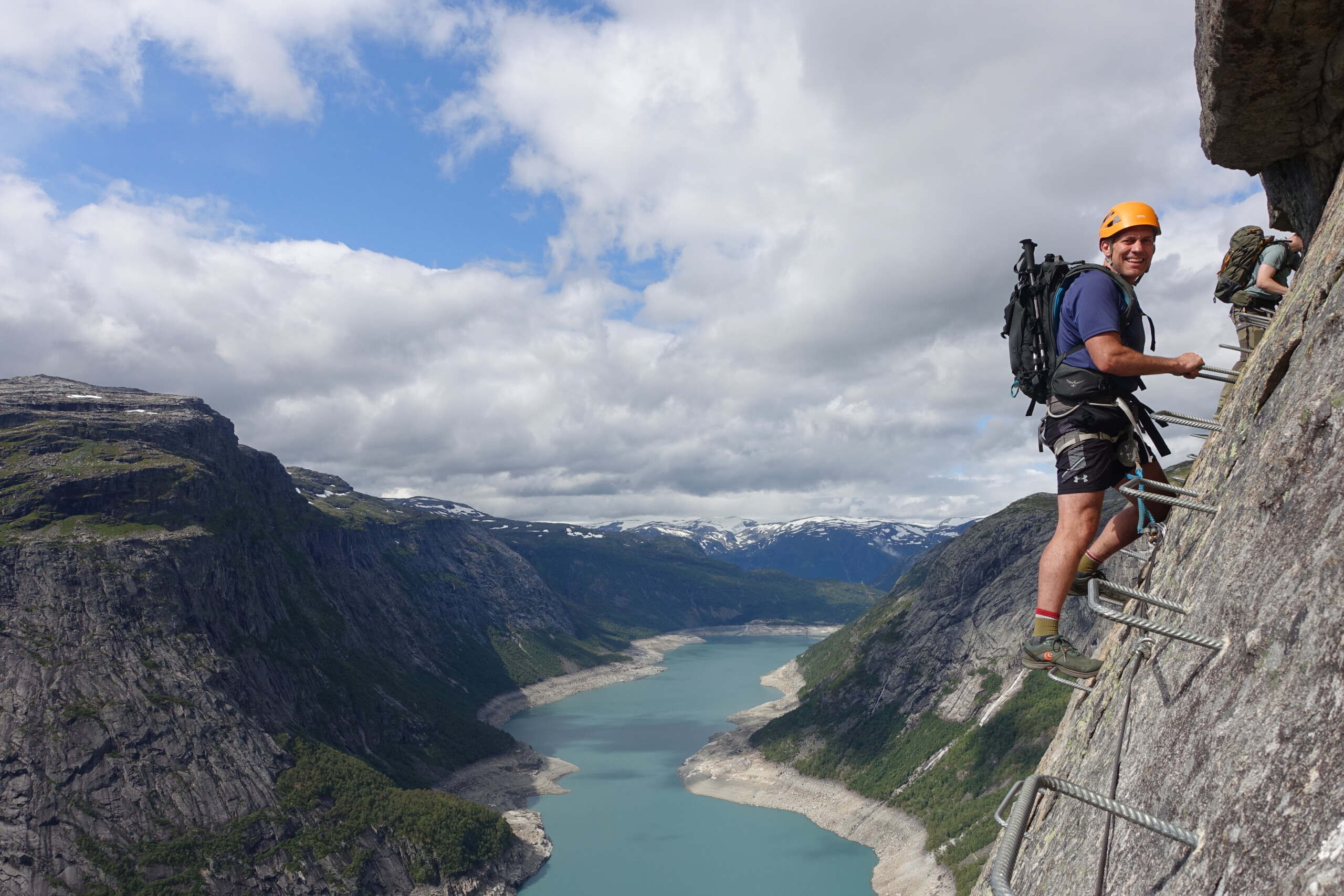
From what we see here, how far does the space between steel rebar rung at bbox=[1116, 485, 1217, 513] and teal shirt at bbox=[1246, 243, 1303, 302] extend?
3.64 metres

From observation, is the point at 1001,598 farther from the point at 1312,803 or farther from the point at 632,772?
Answer: the point at 1312,803

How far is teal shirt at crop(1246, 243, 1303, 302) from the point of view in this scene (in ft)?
28.4

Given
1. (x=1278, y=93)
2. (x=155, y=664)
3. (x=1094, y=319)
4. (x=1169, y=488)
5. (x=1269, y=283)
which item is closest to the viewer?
(x=1169, y=488)

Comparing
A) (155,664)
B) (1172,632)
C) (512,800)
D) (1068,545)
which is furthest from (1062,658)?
(512,800)

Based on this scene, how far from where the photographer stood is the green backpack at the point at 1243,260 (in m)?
9.25

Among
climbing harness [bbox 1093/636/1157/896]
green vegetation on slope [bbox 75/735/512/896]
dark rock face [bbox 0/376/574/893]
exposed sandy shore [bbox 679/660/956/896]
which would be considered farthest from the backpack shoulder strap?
dark rock face [bbox 0/376/574/893]

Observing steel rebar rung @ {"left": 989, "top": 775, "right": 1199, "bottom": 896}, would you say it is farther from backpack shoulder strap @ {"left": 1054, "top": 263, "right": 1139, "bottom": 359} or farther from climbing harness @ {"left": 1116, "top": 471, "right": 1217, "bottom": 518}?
backpack shoulder strap @ {"left": 1054, "top": 263, "right": 1139, "bottom": 359}

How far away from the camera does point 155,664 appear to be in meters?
105

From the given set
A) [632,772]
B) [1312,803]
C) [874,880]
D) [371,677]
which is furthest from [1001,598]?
[1312,803]

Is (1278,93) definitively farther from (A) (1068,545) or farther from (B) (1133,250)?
(A) (1068,545)

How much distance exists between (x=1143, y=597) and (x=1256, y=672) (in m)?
1.42

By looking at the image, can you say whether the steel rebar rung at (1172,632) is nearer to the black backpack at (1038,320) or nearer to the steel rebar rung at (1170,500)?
the steel rebar rung at (1170,500)

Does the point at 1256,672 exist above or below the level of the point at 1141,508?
below

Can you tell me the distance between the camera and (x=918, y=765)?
118938 millimetres
